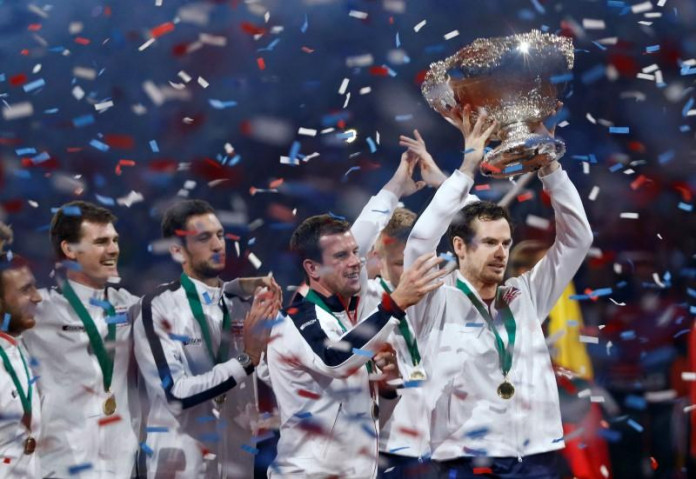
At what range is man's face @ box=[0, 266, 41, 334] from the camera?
336 cm

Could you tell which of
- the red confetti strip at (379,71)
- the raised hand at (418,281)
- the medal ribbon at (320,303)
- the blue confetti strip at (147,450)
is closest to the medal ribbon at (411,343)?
the medal ribbon at (320,303)

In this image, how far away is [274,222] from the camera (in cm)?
534

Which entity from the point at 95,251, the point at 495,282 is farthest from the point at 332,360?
the point at 95,251

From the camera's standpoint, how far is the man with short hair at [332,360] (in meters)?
2.99

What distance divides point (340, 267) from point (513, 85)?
34.3 inches

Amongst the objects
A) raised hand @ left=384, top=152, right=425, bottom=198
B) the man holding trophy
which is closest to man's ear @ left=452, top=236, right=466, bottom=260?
the man holding trophy

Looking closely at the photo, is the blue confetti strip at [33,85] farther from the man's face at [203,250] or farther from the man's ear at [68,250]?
the man's face at [203,250]

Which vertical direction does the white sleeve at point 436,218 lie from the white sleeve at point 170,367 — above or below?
above

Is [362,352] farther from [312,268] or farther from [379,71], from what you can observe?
[379,71]

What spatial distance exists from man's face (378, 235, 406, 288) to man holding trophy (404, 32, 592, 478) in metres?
0.50

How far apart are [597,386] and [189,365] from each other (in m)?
2.31

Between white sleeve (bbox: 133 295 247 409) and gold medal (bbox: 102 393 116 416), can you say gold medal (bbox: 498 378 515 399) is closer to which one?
white sleeve (bbox: 133 295 247 409)

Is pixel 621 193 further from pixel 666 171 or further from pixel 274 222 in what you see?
pixel 274 222

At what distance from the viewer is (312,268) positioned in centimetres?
332
